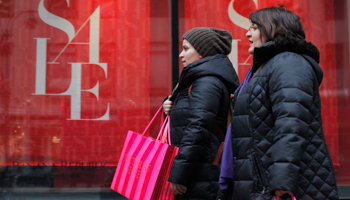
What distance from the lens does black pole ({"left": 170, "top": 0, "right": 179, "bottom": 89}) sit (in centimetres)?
473

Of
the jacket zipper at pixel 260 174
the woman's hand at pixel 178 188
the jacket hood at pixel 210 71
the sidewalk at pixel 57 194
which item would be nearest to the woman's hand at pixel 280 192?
the jacket zipper at pixel 260 174

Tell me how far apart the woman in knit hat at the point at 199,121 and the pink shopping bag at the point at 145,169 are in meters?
0.07

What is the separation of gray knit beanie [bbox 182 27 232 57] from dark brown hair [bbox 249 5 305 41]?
72 cm

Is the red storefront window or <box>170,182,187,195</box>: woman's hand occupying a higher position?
the red storefront window

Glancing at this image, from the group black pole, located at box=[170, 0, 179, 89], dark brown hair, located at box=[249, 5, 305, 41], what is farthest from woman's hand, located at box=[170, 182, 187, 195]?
black pole, located at box=[170, 0, 179, 89]

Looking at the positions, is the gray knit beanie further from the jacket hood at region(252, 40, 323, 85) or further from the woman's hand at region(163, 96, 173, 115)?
the jacket hood at region(252, 40, 323, 85)

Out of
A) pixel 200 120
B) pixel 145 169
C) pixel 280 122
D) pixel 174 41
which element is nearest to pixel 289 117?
pixel 280 122

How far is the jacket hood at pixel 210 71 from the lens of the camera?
2494mm

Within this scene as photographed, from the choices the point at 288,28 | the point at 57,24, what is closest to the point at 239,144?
the point at 288,28

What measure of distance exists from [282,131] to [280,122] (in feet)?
0.15

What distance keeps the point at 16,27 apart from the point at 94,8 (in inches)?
42.0

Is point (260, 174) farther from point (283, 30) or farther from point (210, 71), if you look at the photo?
point (210, 71)

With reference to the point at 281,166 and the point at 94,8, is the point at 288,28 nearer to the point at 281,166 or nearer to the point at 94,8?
the point at 281,166

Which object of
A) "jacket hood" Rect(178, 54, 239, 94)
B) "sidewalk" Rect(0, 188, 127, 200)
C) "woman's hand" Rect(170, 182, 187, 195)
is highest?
"jacket hood" Rect(178, 54, 239, 94)
